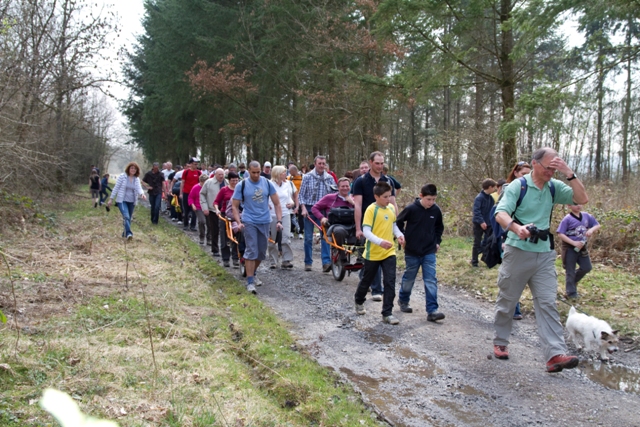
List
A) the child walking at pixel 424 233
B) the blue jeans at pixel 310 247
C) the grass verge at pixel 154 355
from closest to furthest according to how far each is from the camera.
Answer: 1. the grass verge at pixel 154 355
2. the child walking at pixel 424 233
3. the blue jeans at pixel 310 247

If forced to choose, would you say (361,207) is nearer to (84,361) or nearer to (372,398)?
(372,398)

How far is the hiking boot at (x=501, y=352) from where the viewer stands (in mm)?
5957

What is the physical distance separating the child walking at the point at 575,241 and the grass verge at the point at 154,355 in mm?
4607

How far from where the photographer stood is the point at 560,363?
17.4 ft

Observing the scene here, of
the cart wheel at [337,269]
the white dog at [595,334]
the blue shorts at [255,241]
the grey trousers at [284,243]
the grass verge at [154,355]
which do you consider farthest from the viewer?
the grey trousers at [284,243]

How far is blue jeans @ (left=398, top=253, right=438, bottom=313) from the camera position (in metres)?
7.53

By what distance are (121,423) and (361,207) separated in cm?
560

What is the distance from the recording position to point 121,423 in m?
3.62

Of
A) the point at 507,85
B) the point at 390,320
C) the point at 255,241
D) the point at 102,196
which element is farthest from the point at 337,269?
the point at 102,196

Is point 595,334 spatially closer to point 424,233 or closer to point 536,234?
point 536,234

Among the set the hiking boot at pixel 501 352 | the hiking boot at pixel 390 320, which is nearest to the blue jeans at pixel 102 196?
the hiking boot at pixel 390 320

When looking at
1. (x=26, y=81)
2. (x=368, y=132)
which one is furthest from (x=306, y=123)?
(x=26, y=81)

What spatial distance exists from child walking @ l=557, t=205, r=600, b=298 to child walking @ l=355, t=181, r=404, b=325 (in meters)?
2.76

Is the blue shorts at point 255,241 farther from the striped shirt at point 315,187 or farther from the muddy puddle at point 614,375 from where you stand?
the muddy puddle at point 614,375
